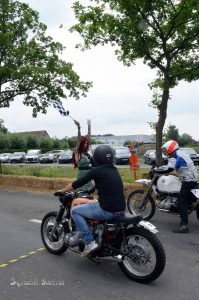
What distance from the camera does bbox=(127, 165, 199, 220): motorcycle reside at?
751cm

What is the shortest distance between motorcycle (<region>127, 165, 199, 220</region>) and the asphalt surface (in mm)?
457

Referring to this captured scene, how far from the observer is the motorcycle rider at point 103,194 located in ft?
16.4

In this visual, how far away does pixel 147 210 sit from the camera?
27.4 feet

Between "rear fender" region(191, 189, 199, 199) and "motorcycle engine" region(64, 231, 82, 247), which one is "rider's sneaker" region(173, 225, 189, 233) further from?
"motorcycle engine" region(64, 231, 82, 247)

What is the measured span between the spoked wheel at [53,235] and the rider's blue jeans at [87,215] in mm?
669

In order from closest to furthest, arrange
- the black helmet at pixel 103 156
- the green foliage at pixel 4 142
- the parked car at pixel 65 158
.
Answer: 1. the black helmet at pixel 103 156
2. the parked car at pixel 65 158
3. the green foliage at pixel 4 142

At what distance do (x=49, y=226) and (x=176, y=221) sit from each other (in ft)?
10.6

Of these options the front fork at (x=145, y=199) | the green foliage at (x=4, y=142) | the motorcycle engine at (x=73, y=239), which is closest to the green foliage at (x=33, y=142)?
the green foliage at (x=4, y=142)

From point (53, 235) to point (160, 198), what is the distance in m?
2.77

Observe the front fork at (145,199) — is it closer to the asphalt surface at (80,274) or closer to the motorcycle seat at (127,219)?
→ the asphalt surface at (80,274)

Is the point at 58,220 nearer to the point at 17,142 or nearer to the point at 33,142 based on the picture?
the point at 17,142

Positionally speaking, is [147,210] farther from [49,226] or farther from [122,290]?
[122,290]

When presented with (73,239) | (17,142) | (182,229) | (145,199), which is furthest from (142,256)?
(17,142)

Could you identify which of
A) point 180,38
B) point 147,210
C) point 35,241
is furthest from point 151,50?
point 35,241
